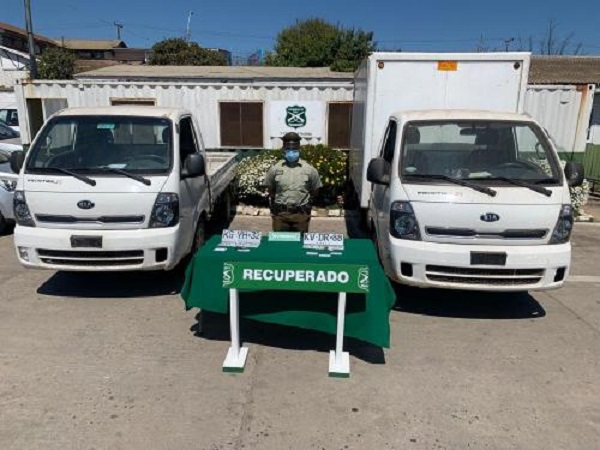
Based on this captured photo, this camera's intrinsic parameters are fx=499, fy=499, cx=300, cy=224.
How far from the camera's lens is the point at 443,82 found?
699 centimetres

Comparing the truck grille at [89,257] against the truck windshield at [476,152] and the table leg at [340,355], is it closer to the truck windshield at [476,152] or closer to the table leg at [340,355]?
the table leg at [340,355]

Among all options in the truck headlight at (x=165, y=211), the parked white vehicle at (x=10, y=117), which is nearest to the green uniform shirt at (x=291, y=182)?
the truck headlight at (x=165, y=211)

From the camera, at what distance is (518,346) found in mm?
4387

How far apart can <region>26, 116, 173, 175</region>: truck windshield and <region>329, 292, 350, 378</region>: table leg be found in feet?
8.58

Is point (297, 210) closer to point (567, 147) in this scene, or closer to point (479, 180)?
point (479, 180)

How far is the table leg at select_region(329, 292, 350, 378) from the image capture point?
382cm

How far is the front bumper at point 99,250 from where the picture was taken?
4.99m

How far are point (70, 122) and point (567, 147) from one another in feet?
32.5

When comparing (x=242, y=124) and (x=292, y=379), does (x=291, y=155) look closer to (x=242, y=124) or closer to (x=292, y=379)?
(x=292, y=379)

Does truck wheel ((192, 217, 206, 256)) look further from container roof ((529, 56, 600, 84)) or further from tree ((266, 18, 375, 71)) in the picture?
tree ((266, 18, 375, 71))

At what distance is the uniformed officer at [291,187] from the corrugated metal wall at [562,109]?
7164 millimetres

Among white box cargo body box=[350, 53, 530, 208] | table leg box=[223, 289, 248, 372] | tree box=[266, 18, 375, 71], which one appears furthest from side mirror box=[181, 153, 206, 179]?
tree box=[266, 18, 375, 71]

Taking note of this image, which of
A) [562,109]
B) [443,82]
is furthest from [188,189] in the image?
[562,109]

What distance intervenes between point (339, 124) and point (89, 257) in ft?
24.3
